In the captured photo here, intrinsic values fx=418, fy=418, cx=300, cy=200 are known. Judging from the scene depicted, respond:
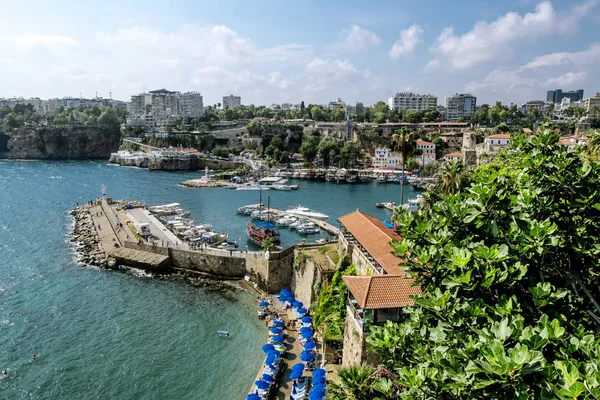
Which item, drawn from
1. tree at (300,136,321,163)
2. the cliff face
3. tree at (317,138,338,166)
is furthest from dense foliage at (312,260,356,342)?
the cliff face

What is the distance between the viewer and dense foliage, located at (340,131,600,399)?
7.31 m

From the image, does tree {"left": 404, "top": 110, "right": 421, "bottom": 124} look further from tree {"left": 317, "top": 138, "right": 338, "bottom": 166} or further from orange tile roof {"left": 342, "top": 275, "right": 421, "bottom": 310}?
orange tile roof {"left": 342, "top": 275, "right": 421, "bottom": 310}

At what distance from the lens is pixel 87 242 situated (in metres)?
44.7

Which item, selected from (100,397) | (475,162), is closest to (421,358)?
(100,397)

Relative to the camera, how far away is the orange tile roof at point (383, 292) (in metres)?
17.6

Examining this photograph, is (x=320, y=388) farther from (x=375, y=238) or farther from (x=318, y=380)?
(x=375, y=238)

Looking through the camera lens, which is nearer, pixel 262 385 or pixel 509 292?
pixel 509 292

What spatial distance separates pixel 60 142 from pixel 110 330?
435ft

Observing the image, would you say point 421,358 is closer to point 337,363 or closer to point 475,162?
point 337,363

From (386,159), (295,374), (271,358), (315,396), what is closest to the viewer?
(315,396)

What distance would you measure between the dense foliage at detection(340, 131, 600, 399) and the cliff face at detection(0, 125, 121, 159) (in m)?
151

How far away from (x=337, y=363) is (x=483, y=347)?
16.3 metres

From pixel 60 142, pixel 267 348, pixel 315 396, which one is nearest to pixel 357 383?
pixel 315 396

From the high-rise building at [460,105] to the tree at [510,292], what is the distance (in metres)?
186
